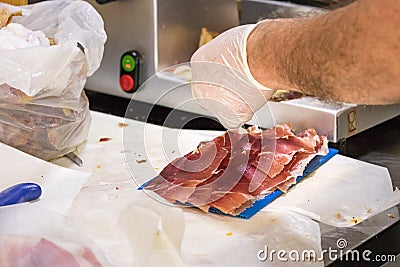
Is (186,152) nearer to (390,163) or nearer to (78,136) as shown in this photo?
(78,136)

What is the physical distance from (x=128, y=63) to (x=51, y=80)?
1.56ft

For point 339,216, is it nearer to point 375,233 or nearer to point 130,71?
point 375,233

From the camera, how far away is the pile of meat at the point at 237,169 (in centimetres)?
134

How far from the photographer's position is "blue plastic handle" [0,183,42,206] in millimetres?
1214

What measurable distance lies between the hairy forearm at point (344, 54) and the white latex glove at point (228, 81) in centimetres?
Result: 9

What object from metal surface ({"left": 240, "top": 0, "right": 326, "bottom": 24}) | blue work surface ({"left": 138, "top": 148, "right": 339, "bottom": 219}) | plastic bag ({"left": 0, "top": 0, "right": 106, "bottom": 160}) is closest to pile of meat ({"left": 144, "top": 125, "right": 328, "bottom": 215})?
blue work surface ({"left": 138, "top": 148, "right": 339, "bottom": 219})

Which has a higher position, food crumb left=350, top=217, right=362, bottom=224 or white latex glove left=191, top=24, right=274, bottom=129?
white latex glove left=191, top=24, right=274, bottom=129

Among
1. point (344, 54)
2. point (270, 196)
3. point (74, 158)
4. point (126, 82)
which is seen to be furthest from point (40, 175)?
point (344, 54)

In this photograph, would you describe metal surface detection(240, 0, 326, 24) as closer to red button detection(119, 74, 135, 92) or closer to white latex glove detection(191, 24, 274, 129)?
red button detection(119, 74, 135, 92)

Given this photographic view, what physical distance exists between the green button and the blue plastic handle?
631 mm

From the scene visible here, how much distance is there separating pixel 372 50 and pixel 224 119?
1.44 feet

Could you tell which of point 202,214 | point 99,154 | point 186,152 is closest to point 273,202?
point 202,214

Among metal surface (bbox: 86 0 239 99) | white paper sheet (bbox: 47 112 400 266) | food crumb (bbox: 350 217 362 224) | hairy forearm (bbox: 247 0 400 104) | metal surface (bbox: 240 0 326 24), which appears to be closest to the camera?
hairy forearm (bbox: 247 0 400 104)

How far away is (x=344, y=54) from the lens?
3.31 feet
